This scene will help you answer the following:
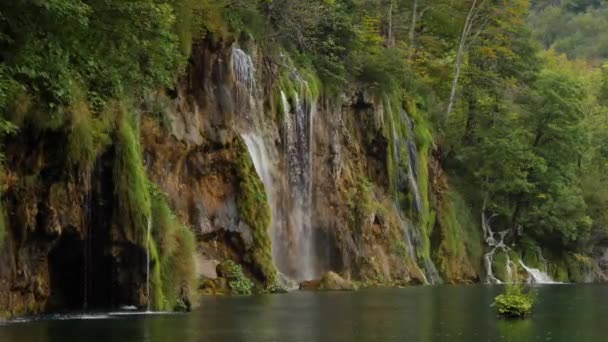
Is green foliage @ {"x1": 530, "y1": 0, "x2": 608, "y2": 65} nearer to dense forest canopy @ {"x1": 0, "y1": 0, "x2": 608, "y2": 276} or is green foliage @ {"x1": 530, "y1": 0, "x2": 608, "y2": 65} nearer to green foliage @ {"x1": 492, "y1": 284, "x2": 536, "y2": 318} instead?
dense forest canopy @ {"x1": 0, "y1": 0, "x2": 608, "y2": 276}

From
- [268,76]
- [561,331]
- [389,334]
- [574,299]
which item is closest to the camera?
[389,334]

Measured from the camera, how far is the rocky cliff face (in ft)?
78.0

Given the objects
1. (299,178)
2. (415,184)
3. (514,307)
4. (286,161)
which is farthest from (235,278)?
(415,184)

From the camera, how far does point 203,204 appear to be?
3881 cm

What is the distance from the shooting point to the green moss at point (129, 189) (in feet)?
82.0

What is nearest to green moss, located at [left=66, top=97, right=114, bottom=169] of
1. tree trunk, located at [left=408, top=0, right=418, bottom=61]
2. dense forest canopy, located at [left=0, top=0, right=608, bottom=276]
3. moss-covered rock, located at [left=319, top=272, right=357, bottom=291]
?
dense forest canopy, located at [left=0, top=0, right=608, bottom=276]

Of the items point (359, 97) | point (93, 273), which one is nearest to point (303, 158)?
point (359, 97)

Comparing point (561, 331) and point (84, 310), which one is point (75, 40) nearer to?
point (84, 310)

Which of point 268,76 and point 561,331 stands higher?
point 268,76

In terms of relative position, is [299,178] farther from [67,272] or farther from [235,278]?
[67,272]

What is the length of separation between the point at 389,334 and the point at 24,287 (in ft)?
28.6

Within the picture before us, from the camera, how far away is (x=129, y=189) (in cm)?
2503

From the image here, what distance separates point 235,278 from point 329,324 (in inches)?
620

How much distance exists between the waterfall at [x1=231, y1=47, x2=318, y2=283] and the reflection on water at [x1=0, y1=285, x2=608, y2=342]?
447 inches
